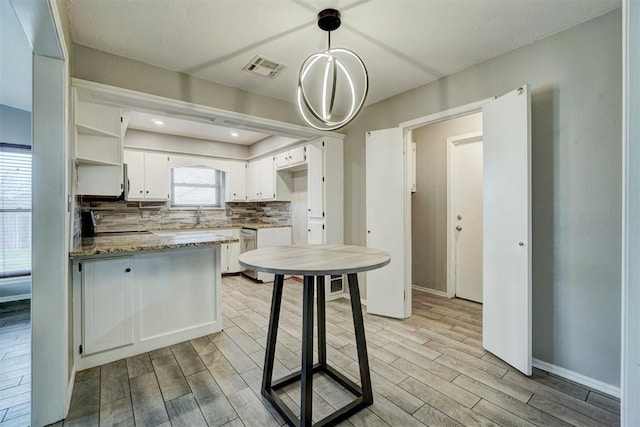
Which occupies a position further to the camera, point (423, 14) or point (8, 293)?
point (8, 293)

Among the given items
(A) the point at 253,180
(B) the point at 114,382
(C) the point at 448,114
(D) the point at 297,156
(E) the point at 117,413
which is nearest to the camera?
(E) the point at 117,413

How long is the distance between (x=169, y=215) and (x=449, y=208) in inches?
180

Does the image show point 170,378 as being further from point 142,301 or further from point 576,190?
point 576,190

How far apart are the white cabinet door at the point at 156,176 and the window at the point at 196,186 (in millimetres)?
304

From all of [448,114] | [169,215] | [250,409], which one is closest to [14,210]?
[169,215]

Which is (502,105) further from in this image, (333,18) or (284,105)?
(284,105)

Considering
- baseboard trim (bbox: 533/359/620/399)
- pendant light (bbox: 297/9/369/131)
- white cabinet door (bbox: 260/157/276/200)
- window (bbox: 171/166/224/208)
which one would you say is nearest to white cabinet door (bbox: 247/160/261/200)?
white cabinet door (bbox: 260/157/276/200)

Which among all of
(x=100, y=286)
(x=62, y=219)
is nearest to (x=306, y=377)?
(x=62, y=219)

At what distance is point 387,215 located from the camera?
10.1 feet

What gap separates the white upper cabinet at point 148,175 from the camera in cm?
441

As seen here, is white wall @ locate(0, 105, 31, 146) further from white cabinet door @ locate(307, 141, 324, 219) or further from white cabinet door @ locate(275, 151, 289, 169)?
white cabinet door @ locate(307, 141, 324, 219)

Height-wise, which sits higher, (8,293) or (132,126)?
(132,126)

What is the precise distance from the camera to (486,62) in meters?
2.43

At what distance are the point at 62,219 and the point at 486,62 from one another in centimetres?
333
